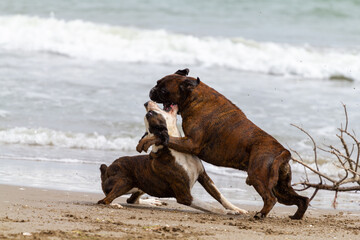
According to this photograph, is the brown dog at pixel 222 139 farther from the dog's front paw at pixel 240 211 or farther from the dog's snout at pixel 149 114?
the dog's front paw at pixel 240 211

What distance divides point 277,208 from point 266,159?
1509 mm

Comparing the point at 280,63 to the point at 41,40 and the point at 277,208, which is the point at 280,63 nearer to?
the point at 41,40

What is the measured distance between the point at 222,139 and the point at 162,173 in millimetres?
668

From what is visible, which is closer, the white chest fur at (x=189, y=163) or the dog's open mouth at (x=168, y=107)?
the white chest fur at (x=189, y=163)

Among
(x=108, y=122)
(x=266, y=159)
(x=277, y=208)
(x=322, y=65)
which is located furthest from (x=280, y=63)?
(x=266, y=159)

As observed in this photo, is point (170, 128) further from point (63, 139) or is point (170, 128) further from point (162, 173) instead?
point (63, 139)

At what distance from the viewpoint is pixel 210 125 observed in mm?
6855

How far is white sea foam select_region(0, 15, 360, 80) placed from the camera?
20.4m

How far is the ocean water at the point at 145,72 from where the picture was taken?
424 inches

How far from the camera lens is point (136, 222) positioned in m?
5.98

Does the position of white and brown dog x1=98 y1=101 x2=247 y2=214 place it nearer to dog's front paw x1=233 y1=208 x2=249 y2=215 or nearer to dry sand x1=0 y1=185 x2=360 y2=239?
dog's front paw x1=233 y1=208 x2=249 y2=215

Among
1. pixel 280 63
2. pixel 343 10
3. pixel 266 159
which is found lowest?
pixel 266 159

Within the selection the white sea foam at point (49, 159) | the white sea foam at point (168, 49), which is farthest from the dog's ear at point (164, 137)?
the white sea foam at point (168, 49)

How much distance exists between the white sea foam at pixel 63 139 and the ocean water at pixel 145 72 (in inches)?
0.8
